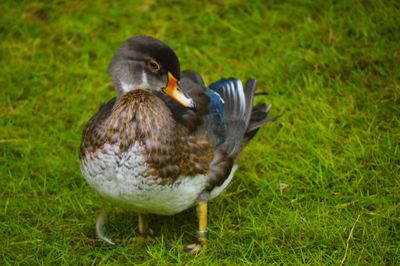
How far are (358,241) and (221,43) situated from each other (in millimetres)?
2320

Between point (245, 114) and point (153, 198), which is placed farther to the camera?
point (245, 114)

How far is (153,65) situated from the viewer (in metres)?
3.31

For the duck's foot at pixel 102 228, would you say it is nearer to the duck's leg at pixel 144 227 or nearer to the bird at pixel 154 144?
the bird at pixel 154 144

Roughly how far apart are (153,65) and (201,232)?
913 millimetres

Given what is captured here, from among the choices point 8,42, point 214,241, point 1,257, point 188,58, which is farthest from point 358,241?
point 8,42

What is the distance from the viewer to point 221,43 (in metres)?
5.29

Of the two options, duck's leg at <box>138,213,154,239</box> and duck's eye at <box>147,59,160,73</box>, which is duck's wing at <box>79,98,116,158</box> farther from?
duck's leg at <box>138,213,154,239</box>

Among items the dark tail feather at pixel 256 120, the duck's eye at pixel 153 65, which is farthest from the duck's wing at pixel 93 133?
the dark tail feather at pixel 256 120

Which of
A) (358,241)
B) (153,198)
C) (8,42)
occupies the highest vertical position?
(153,198)

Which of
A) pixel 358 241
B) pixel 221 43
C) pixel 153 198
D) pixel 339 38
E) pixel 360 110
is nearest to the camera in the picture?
pixel 153 198

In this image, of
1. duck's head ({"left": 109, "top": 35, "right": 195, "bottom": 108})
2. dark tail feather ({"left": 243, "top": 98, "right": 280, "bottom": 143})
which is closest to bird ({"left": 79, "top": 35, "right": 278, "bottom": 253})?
duck's head ({"left": 109, "top": 35, "right": 195, "bottom": 108})

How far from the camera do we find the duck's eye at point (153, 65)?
3.30 meters

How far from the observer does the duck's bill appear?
336 centimetres

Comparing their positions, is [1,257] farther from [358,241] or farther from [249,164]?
[358,241]
